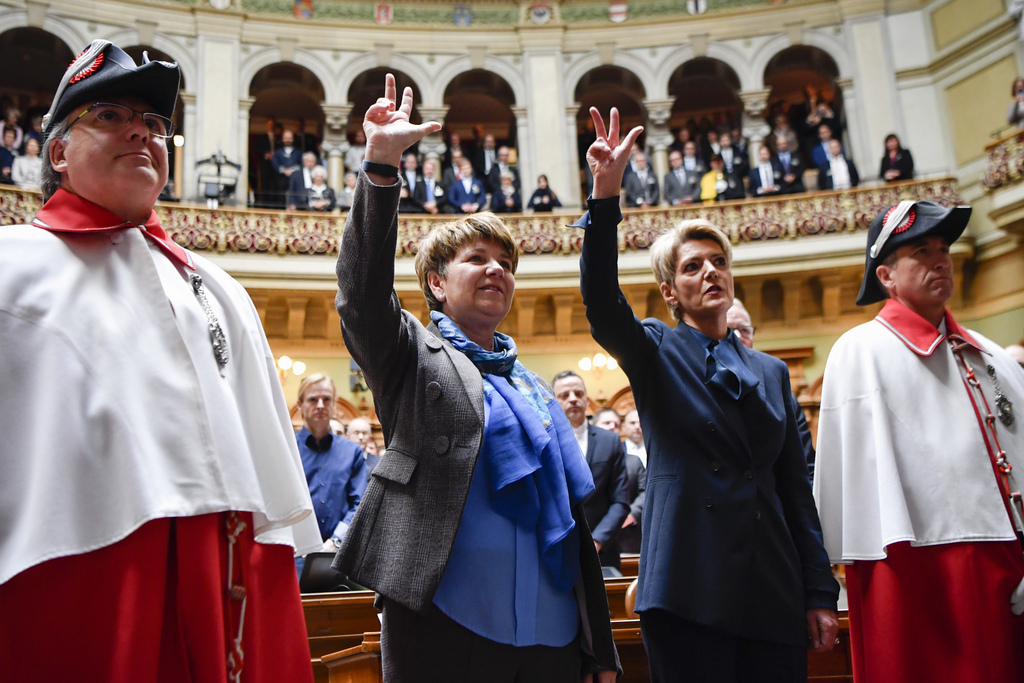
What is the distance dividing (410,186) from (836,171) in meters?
6.27

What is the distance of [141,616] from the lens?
1.19 meters

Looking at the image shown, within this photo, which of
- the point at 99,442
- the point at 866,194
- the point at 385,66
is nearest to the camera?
the point at 99,442

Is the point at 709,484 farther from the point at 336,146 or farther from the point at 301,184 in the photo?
the point at 336,146

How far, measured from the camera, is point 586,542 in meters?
1.77

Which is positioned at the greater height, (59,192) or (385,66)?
(385,66)

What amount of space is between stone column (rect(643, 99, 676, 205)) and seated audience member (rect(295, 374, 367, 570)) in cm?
1017

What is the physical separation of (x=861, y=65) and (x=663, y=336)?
12.2 meters

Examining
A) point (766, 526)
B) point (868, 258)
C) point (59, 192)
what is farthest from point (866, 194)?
point (59, 192)

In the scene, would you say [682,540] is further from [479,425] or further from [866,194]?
[866,194]

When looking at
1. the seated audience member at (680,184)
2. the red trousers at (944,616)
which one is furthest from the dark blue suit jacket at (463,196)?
the red trousers at (944,616)

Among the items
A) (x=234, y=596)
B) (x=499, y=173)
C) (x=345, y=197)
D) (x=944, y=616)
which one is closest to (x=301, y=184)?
(x=345, y=197)

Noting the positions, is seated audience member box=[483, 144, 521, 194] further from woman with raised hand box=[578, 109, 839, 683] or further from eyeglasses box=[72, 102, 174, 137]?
eyeglasses box=[72, 102, 174, 137]

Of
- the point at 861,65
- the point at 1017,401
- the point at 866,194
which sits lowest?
the point at 1017,401

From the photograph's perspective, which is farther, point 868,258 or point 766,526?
point 868,258
